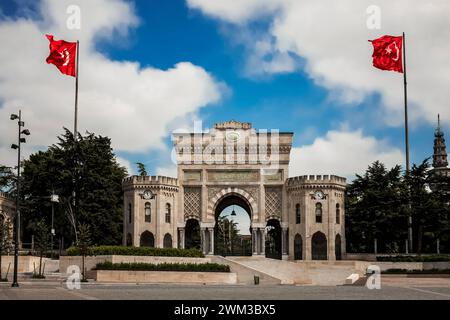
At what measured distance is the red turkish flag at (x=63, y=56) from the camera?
5031 cm

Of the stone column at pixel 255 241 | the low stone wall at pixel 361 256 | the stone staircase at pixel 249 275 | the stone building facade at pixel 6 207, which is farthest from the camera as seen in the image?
the stone building facade at pixel 6 207

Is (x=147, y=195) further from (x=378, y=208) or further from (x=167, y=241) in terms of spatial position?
(x=378, y=208)

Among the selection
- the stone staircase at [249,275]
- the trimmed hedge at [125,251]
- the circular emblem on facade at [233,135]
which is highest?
the circular emblem on facade at [233,135]

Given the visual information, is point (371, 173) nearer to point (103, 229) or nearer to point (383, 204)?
point (383, 204)

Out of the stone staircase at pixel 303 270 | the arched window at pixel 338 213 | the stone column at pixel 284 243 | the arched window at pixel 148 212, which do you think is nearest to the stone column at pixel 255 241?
the stone column at pixel 284 243

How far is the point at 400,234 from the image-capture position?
50.3 metres

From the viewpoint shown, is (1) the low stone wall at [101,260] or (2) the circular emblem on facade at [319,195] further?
(2) the circular emblem on facade at [319,195]

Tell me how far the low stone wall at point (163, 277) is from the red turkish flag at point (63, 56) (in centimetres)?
1905

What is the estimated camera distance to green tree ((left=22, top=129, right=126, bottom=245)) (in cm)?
5144

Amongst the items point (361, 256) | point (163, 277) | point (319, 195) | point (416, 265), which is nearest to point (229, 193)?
point (319, 195)

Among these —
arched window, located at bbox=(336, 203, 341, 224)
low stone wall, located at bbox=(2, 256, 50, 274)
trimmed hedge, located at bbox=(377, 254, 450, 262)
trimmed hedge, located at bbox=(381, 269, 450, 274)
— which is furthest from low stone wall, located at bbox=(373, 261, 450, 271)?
low stone wall, located at bbox=(2, 256, 50, 274)

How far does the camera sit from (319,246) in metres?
54.5

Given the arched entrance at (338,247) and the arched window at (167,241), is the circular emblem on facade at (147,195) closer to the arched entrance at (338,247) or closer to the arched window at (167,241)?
the arched window at (167,241)

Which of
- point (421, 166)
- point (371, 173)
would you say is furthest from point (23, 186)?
point (421, 166)
